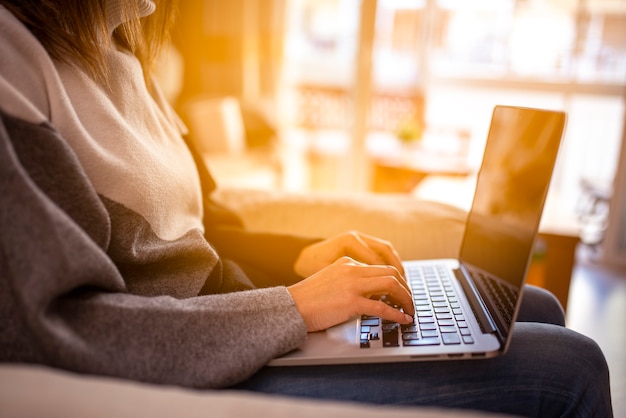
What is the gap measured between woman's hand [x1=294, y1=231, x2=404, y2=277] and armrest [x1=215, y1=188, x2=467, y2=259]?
0.74 ft

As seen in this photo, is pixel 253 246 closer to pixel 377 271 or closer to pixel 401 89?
pixel 377 271

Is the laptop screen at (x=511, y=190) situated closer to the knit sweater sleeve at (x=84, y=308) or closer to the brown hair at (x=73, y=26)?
the knit sweater sleeve at (x=84, y=308)

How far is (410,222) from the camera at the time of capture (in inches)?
46.3

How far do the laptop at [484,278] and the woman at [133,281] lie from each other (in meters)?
0.03

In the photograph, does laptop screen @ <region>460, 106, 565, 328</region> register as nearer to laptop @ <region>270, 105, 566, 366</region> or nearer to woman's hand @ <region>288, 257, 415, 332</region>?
laptop @ <region>270, 105, 566, 366</region>

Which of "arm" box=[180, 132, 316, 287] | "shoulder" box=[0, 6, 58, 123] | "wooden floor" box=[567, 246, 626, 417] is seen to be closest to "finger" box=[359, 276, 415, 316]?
"arm" box=[180, 132, 316, 287]

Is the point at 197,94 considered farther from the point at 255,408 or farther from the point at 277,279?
the point at 255,408

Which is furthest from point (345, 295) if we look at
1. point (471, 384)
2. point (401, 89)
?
point (401, 89)

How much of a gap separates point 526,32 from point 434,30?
2.33 ft

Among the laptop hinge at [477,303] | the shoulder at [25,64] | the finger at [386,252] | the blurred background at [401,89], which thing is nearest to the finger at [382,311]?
the laptop hinge at [477,303]

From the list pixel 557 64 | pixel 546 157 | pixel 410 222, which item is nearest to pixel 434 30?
pixel 557 64

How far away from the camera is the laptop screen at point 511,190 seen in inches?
28.4

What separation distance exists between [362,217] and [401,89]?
4052 mm

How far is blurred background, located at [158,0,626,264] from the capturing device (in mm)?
3041
